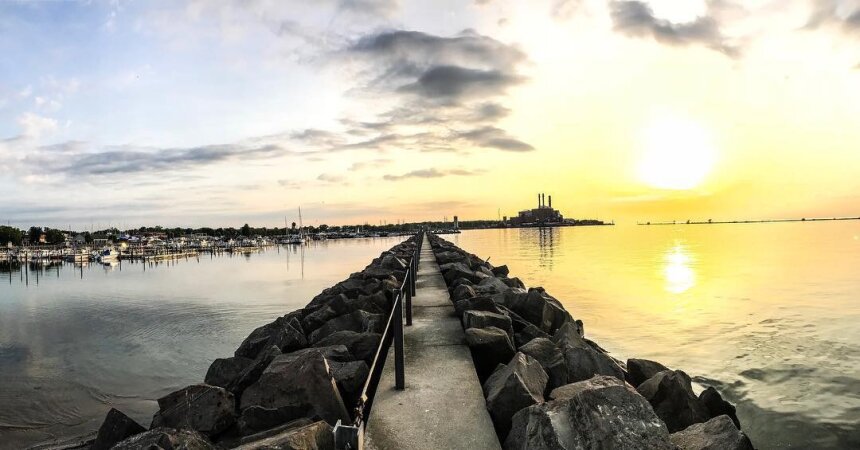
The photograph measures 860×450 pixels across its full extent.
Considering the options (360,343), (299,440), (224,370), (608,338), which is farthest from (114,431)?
(608,338)

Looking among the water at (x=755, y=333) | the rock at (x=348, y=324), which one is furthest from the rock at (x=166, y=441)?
the water at (x=755, y=333)

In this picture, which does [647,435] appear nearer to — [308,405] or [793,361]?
[308,405]

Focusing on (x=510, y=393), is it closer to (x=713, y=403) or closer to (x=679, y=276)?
(x=713, y=403)

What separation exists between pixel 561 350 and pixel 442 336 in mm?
1787

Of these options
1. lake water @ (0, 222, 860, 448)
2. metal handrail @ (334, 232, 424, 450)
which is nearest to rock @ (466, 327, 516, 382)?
metal handrail @ (334, 232, 424, 450)

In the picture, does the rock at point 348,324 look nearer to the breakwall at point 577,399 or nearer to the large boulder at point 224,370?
the large boulder at point 224,370

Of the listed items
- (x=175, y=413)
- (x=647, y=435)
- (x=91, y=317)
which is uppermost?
(x=647, y=435)

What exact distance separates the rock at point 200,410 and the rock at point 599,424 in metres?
3.25

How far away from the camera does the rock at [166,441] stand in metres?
4.07

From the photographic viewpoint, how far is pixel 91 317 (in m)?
19.4

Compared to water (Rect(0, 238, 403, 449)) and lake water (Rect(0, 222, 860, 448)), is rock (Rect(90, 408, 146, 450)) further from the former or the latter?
lake water (Rect(0, 222, 860, 448))

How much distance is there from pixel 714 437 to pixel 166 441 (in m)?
4.62

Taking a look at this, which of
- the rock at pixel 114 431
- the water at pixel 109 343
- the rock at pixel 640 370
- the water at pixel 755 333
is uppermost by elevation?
the rock at pixel 114 431

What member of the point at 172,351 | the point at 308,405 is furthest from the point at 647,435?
the point at 172,351
